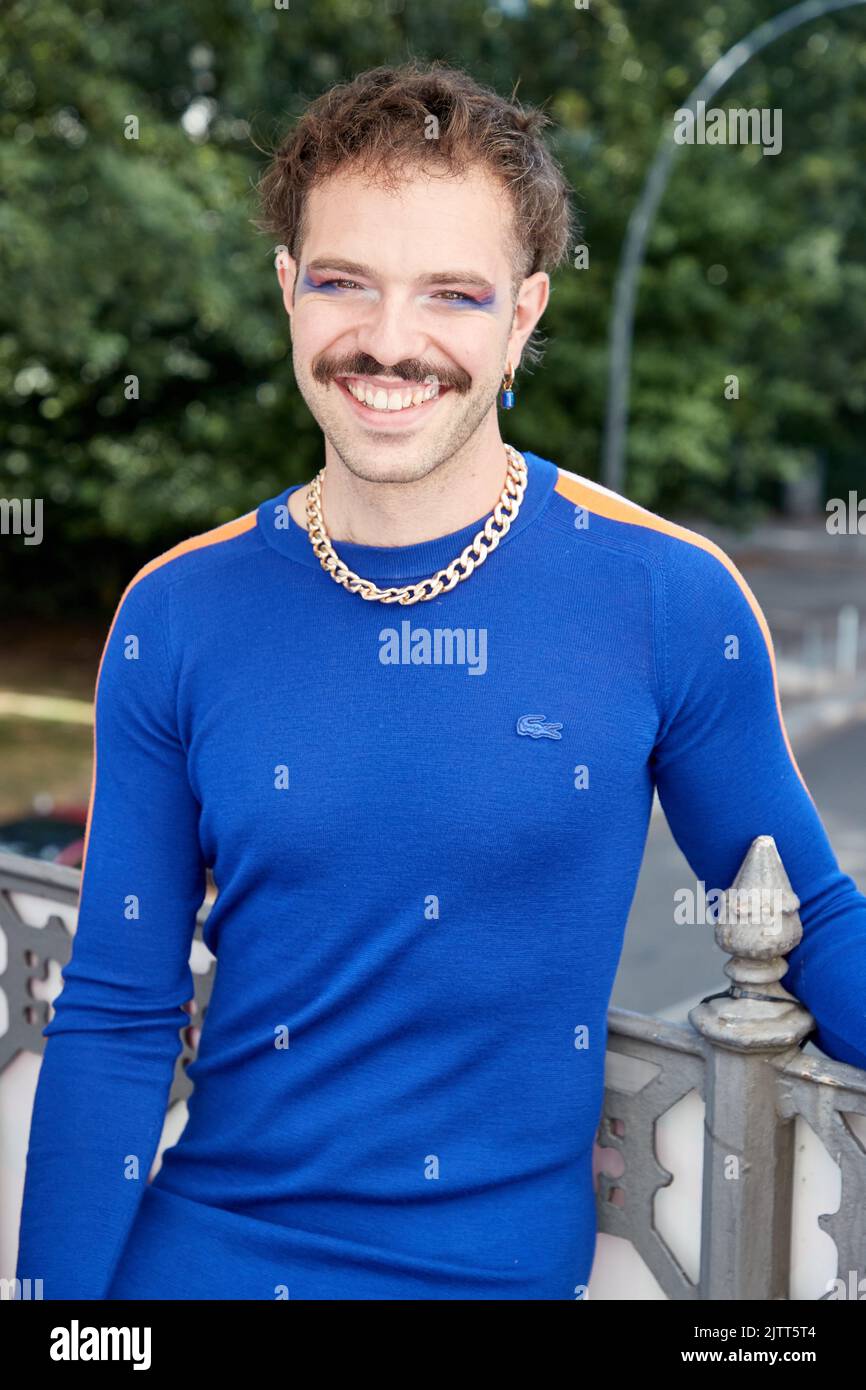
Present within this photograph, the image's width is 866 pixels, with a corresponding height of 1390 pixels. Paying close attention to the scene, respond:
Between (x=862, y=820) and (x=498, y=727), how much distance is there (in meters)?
11.3

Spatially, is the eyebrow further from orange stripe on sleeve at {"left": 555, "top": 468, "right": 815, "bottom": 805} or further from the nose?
orange stripe on sleeve at {"left": 555, "top": 468, "right": 815, "bottom": 805}

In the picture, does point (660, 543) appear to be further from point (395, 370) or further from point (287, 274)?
A: point (287, 274)

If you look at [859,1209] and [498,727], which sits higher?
[498,727]

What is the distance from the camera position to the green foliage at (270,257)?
456 inches

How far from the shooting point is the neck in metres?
1.97

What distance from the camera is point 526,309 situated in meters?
2.05

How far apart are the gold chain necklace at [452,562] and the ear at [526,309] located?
0.14m

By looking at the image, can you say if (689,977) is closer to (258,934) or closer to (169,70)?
(258,934)

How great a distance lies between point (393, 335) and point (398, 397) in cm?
7

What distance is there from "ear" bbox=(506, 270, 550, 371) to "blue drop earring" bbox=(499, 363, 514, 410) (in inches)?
0.5

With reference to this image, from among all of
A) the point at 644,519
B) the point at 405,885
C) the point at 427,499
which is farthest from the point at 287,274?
the point at 405,885

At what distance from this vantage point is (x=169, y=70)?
48.2 ft
